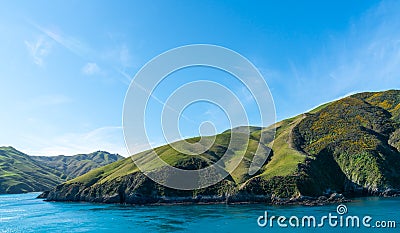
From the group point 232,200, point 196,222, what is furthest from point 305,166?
point 196,222

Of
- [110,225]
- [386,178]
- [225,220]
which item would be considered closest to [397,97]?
[386,178]

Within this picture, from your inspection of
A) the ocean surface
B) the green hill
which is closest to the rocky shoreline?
the green hill

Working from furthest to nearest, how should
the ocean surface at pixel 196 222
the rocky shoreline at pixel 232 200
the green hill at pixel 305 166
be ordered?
the green hill at pixel 305 166
the rocky shoreline at pixel 232 200
the ocean surface at pixel 196 222

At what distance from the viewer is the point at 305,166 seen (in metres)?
114

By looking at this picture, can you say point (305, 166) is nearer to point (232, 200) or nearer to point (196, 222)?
point (232, 200)

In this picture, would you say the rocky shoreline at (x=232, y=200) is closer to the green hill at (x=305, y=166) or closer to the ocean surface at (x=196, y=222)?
the green hill at (x=305, y=166)

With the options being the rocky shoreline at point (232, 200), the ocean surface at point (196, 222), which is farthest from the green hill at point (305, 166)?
the ocean surface at point (196, 222)

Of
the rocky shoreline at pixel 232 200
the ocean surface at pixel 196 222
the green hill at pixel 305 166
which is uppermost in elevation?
the green hill at pixel 305 166

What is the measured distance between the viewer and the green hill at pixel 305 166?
107 m

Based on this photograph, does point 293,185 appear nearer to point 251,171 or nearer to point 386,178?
point 251,171

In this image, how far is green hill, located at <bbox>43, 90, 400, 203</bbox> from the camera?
107m

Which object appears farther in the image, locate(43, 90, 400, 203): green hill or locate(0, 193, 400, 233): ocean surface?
locate(43, 90, 400, 203): green hill

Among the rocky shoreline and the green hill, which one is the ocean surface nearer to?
the rocky shoreline

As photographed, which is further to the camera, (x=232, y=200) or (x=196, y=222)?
(x=232, y=200)
